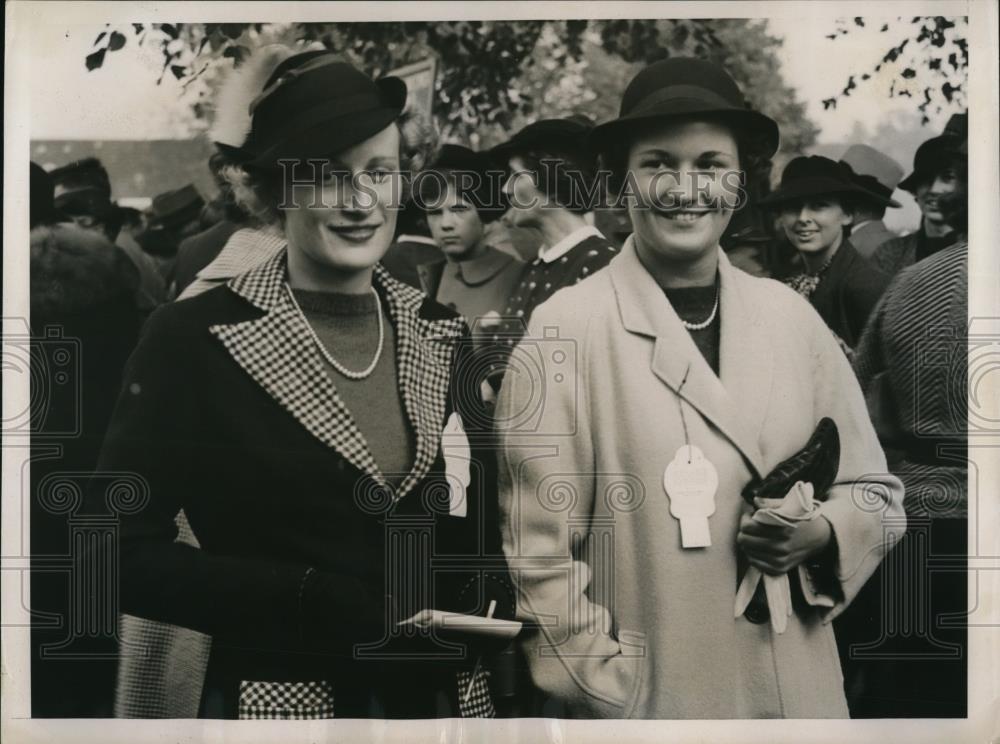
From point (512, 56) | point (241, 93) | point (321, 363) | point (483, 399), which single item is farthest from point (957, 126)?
point (241, 93)

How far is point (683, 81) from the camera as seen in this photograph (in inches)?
134

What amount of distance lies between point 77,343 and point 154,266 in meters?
0.32

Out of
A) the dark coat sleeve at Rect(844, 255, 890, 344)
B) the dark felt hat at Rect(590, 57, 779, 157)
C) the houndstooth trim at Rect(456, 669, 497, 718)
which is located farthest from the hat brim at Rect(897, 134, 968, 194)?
the houndstooth trim at Rect(456, 669, 497, 718)

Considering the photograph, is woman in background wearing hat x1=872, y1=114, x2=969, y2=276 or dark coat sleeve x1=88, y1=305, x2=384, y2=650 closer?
dark coat sleeve x1=88, y1=305, x2=384, y2=650

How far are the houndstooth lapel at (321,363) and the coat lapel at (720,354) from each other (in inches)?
20.2

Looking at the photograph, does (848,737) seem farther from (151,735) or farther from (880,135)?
(151,735)

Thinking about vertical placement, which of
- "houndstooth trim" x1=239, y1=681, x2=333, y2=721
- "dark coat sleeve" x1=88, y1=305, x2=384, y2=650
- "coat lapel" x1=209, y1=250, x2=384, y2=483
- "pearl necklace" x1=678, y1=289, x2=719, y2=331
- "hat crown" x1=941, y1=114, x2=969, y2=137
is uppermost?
"hat crown" x1=941, y1=114, x2=969, y2=137

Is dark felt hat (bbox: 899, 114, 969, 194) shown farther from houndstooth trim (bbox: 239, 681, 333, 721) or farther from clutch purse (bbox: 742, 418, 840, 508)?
houndstooth trim (bbox: 239, 681, 333, 721)

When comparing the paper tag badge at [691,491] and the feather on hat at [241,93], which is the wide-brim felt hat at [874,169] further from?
the feather on hat at [241,93]

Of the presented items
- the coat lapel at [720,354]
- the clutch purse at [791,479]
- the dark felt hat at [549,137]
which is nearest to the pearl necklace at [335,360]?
the dark felt hat at [549,137]

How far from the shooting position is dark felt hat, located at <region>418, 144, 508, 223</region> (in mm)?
3402

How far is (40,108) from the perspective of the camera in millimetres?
3455

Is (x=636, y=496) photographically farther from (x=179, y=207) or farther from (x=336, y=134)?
(x=179, y=207)

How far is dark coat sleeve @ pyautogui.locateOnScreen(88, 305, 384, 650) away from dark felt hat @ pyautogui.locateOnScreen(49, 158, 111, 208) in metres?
0.40
